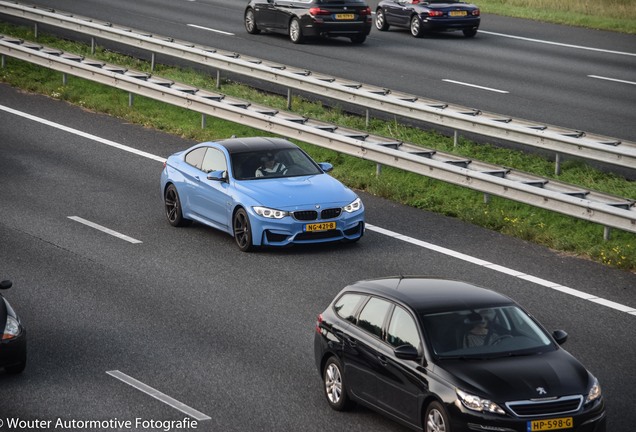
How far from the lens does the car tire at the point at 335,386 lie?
40.7 feet

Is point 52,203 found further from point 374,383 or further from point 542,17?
point 542,17

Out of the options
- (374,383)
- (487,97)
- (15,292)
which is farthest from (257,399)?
(487,97)

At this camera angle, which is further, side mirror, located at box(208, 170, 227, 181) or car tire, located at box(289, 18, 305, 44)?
car tire, located at box(289, 18, 305, 44)

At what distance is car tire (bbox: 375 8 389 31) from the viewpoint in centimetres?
3900

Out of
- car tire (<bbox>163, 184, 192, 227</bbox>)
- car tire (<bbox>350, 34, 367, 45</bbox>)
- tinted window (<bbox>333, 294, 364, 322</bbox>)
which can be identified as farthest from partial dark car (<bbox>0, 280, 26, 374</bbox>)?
car tire (<bbox>350, 34, 367, 45</bbox>)

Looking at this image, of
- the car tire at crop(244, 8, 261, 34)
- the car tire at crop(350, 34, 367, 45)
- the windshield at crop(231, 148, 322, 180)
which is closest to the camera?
the windshield at crop(231, 148, 322, 180)

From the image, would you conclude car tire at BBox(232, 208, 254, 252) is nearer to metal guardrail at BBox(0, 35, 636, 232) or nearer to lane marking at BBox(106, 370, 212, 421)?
metal guardrail at BBox(0, 35, 636, 232)

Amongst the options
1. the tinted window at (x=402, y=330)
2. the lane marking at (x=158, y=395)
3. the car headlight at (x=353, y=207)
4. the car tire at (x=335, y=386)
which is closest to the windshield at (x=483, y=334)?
the tinted window at (x=402, y=330)

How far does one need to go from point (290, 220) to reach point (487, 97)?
11277 mm

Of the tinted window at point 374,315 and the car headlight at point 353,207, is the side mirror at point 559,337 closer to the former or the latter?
the tinted window at point 374,315

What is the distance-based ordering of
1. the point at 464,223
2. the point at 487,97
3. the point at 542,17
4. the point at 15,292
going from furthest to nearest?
the point at 542,17
the point at 487,97
the point at 464,223
the point at 15,292

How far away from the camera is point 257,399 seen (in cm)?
1270

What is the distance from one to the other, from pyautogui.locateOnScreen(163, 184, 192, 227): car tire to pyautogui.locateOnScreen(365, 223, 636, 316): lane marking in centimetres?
283

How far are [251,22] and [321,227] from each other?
19829 millimetres
